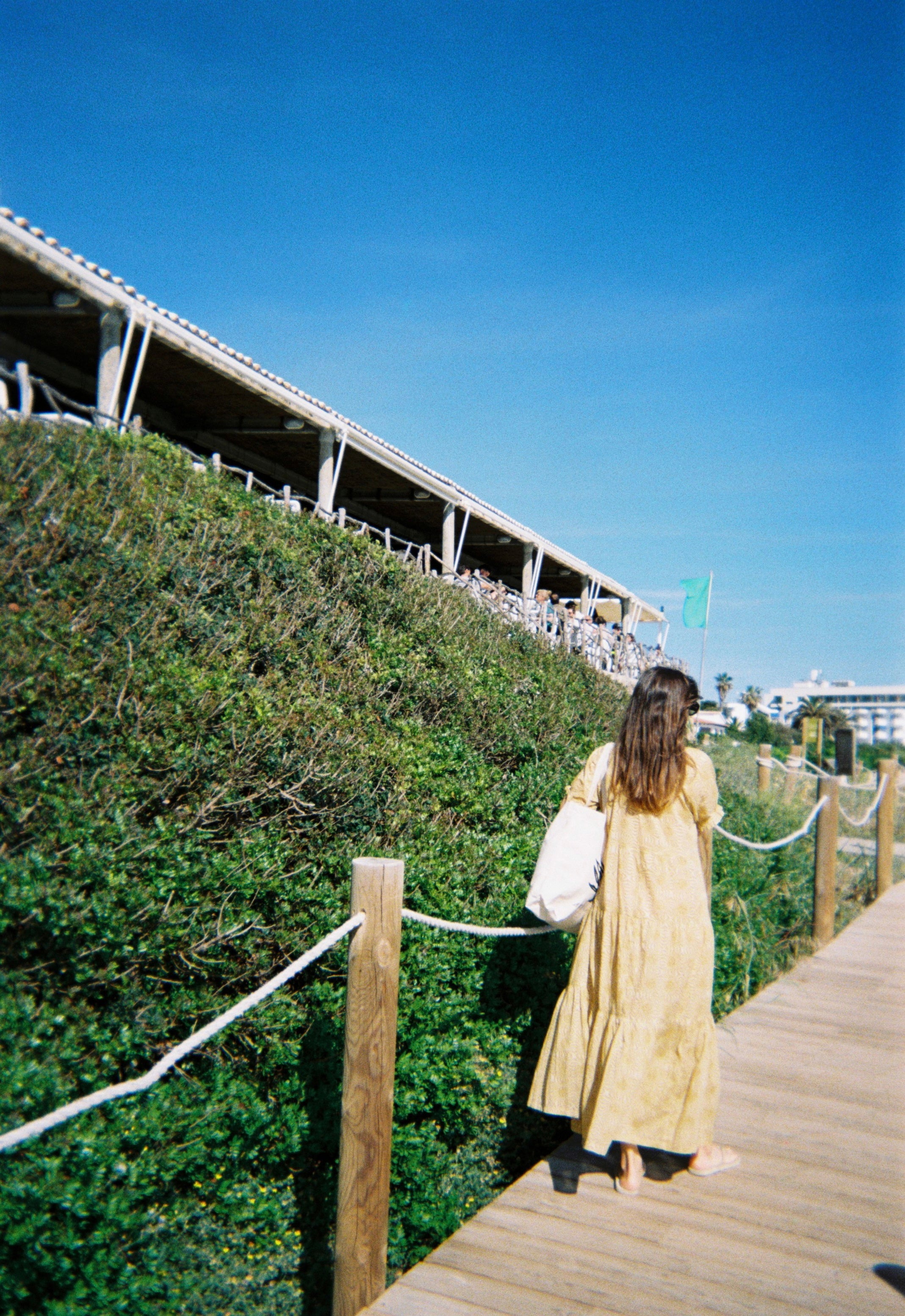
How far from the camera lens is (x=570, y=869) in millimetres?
3020

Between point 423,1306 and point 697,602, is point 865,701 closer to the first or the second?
point 697,602

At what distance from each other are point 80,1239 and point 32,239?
837cm

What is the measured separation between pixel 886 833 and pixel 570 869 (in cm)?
729

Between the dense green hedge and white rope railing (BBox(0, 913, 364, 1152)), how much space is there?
352 mm

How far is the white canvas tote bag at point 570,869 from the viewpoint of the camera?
9.89ft

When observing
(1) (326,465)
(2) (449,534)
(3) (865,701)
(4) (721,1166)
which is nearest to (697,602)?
(2) (449,534)

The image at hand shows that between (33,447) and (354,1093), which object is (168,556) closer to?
(33,447)

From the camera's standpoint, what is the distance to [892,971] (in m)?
6.14

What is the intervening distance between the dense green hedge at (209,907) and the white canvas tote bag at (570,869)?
0.82m

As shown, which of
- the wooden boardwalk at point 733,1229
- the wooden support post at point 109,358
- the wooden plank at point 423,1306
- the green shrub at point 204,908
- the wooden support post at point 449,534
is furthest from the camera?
the wooden support post at point 449,534

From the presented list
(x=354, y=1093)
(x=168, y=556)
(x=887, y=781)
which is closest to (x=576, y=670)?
(x=887, y=781)

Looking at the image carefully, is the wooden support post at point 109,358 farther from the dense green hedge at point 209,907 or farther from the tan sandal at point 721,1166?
the tan sandal at point 721,1166

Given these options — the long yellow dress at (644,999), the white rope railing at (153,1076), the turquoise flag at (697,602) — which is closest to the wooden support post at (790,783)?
the long yellow dress at (644,999)

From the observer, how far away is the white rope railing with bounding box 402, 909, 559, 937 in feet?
9.12
